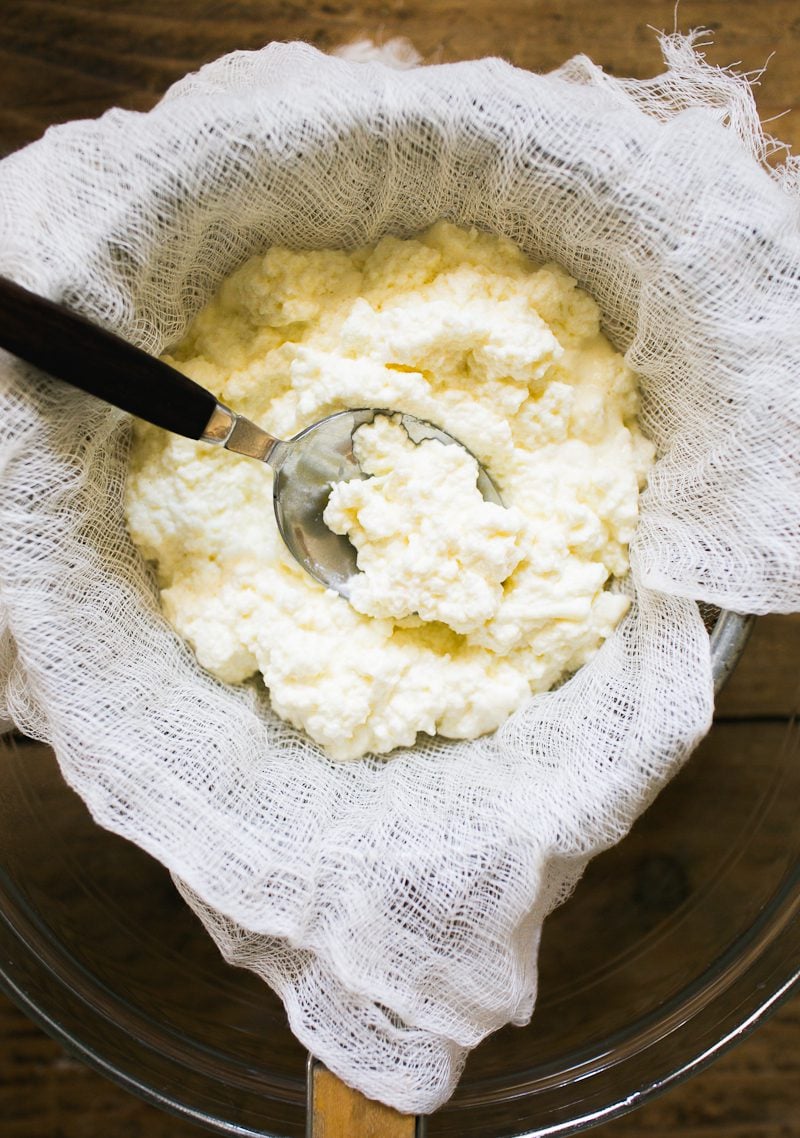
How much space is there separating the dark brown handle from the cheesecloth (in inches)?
1.2

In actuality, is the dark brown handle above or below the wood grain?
above

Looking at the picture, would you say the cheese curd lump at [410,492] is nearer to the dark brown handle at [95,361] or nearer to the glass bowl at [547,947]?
the dark brown handle at [95,361]

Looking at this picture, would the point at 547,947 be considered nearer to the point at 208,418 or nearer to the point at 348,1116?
the point at 348,1116

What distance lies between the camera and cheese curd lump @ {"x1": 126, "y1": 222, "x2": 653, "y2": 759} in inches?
27.5

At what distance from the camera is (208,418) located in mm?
652

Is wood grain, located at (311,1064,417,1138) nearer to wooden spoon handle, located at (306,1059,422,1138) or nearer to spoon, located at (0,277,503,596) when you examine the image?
wooden spoon handle, located at (306,1059,422,1138)

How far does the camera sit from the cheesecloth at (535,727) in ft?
2.09

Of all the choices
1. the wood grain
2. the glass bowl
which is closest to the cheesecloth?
the wood grain

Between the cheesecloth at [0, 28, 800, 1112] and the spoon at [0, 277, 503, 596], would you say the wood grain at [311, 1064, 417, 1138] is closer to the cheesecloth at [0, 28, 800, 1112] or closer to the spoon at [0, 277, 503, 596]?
the cheesecloth at [0, 28, 800, 1112]

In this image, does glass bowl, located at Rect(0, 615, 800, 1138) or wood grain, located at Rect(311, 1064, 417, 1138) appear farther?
glass bowl, located at Rect(0, 615, 800, 1138)

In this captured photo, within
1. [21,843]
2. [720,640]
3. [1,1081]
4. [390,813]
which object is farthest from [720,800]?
[1,1081]

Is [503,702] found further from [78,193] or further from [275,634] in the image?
[78,193]

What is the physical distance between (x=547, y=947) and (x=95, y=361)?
0.59 meters

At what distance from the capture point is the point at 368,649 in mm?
718
